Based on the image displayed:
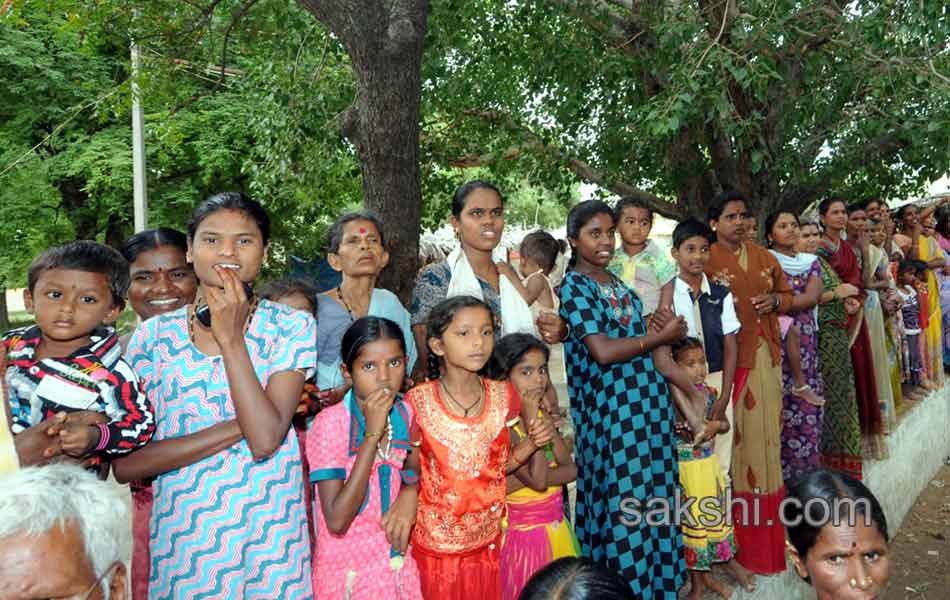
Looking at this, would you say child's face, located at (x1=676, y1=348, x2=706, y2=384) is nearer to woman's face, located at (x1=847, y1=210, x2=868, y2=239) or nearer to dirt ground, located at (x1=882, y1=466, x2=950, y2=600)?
dirt ground, located at (x1=882, y1=466, x2=950, y2=600)

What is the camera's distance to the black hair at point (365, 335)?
2.47 meters

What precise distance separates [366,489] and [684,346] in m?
1.93

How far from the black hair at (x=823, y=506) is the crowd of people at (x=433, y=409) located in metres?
0.01

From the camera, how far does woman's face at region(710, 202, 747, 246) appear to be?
4082mm

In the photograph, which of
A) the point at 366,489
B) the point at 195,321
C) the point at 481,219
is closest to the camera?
the point at 195,321

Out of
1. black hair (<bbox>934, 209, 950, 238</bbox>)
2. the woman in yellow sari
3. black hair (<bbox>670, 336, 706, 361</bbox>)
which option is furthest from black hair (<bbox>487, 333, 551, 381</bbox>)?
black hair (<bbox>934, 209, 950, 238</bbox>)

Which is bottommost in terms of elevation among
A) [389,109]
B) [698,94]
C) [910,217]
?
[910,217]

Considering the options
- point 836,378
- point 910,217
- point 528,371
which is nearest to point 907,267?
point 910,217

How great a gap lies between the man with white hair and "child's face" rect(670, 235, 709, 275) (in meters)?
2.94

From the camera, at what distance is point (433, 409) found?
2.53 metres

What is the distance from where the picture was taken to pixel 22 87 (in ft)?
35.7

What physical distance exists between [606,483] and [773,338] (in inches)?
63.0

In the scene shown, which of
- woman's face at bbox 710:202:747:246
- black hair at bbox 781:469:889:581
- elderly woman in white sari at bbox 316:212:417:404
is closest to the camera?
black hair at bbox 781:469:889:581

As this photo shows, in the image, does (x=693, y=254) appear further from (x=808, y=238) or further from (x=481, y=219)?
(x=808, y=238)
